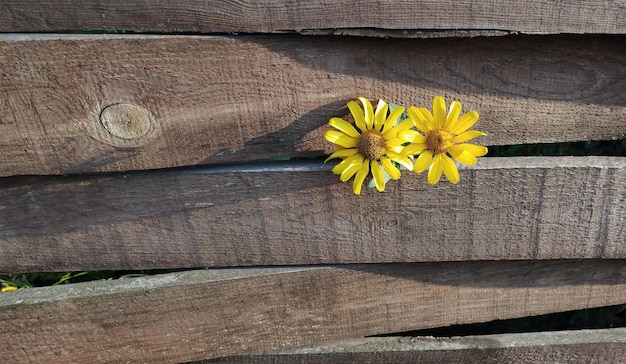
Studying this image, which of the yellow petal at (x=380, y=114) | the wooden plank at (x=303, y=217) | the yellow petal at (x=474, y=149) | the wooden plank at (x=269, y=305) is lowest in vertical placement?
the wooden plank at (x=269, y=305)

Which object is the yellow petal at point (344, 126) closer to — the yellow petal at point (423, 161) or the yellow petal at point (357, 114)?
the yellow petal at point (357, 114)

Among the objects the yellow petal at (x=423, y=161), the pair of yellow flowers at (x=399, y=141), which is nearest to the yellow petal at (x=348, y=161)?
the pair of yellow flowers at (x=399, y=141)

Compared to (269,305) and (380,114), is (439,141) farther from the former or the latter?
(269,305)

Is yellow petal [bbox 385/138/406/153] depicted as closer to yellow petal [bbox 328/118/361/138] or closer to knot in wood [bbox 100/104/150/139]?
yellow petal [bbox 328/118/361/138]

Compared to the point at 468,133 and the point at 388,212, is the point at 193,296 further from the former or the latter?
the point at 468,133

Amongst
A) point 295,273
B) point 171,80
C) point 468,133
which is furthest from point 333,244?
point 171,80

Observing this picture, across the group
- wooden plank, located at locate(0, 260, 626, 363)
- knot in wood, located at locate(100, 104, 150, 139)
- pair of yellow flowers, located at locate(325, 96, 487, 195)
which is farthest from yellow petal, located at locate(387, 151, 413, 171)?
knot in wood, located at locate(100, 104, 150, 139)

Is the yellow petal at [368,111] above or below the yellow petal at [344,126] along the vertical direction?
above
